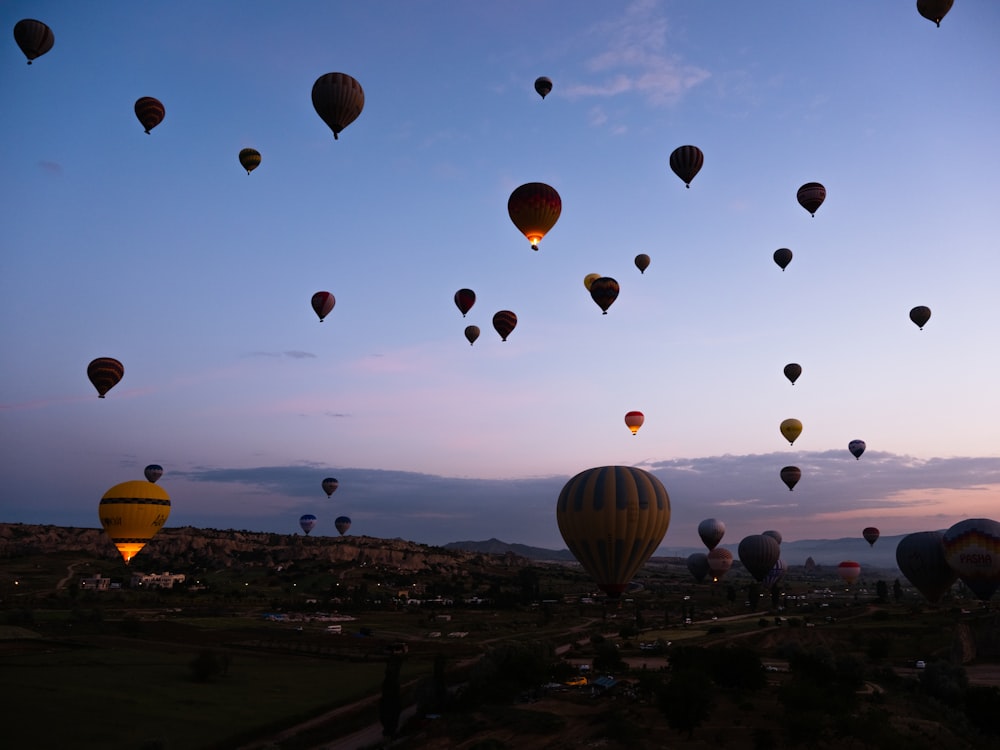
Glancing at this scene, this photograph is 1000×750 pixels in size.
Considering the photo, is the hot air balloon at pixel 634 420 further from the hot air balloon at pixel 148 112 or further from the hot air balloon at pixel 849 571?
the hot air balloon at pixel 849 571

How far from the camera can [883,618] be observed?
8362 centimetres

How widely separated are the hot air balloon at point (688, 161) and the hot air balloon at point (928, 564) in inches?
1510

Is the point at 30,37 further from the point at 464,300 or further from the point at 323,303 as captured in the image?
the point at 464,300

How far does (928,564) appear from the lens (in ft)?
216

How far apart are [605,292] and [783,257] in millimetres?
20862

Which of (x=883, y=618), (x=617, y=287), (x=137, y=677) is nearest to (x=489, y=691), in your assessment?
(x=137, y=677)

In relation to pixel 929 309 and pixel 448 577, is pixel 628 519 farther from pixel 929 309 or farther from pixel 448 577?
pixel 448 577

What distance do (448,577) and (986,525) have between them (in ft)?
441

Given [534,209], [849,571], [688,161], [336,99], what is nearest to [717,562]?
[849,571]

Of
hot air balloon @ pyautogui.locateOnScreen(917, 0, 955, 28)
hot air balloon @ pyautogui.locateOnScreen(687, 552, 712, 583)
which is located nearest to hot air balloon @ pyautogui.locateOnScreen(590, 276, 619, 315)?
hot air balloon @ pyautogui.locateOnScreen(917, 0, 955, 28)

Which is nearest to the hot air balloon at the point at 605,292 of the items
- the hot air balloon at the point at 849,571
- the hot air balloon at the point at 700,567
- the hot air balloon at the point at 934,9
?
the hot air balloon at the point at 934,9

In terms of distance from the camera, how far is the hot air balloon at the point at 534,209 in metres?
48.2

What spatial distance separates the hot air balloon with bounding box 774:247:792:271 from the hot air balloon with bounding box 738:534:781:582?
40.1 meters

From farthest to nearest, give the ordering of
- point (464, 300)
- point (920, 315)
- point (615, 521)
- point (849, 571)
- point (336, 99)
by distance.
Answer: point (849, 571) < point (920, 315) < point (464, 300) < point (336, 99) < point (615, 521)
